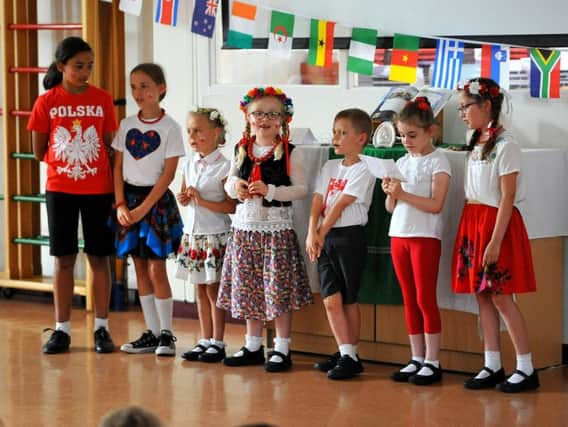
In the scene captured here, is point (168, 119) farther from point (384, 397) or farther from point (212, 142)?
point (384, 397)

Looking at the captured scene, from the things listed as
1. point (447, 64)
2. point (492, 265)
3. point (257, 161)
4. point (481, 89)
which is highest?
point (447, 64)

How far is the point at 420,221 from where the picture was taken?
412cm

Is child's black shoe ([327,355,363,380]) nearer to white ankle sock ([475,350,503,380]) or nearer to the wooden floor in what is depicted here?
Answer: the wooden floor

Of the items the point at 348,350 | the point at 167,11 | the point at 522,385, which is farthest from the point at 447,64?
the point at 167,11

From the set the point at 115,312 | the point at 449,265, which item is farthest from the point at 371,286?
the point at 115,312

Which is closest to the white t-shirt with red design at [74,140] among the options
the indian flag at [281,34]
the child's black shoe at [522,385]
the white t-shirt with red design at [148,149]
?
the white t-shirt with red design at [148,149]

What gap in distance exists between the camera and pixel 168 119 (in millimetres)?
4695

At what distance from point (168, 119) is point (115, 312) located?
5.05 feet

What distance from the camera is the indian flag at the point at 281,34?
5113 mm

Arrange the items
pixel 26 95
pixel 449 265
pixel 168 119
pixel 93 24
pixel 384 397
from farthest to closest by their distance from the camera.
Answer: pixel 26 95 < pixel 93 24 < pixel 168 119 < pixel 449 265 < pixel 384 397

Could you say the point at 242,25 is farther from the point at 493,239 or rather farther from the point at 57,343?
the point at 493,239

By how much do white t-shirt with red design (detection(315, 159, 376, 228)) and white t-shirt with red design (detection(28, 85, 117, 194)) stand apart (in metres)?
1.04

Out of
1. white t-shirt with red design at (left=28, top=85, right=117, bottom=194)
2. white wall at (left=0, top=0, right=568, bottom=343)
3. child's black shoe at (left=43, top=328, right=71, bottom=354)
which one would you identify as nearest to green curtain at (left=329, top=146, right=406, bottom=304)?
white wall at (left=0, top=0, right=568, bottom=343)

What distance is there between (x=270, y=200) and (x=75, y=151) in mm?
963
